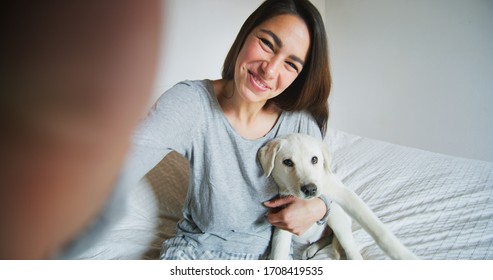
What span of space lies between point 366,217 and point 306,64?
299 millimetres

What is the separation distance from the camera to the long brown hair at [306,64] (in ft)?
1.90

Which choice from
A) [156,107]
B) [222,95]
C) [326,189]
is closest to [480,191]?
[326,189]

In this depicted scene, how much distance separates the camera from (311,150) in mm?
614

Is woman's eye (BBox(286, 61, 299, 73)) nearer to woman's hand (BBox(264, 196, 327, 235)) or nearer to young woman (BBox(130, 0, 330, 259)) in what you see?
young woman (BBox(130, 0, 330, 259))

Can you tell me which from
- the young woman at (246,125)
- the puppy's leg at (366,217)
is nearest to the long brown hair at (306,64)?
the young woman at (246,125)

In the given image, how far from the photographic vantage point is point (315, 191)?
60cm

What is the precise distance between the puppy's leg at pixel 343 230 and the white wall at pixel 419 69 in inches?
6.6

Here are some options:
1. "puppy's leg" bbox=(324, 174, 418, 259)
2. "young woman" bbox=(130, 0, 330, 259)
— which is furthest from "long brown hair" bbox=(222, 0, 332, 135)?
"puppy's leg" bbox=(324, 174, 418, 259)

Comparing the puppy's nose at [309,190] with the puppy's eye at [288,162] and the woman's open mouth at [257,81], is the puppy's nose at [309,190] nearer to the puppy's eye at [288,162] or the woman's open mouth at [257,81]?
the puppy's eye at [288,162]

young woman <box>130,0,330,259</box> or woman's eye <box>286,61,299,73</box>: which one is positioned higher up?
woman's eye <box>286,61,299,73</box>

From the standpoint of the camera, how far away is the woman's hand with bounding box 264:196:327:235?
2.06 ft

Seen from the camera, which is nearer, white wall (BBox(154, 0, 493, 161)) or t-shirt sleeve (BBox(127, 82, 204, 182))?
t-shirt sleeve (BBox(127, 82, 204, 182))

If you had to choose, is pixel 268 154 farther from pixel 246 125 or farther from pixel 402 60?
pixel 402 60

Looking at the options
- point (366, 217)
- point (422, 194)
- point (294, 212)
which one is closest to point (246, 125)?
point (294, 212)
